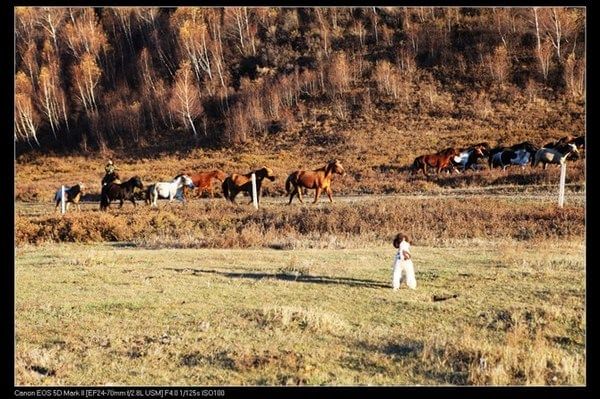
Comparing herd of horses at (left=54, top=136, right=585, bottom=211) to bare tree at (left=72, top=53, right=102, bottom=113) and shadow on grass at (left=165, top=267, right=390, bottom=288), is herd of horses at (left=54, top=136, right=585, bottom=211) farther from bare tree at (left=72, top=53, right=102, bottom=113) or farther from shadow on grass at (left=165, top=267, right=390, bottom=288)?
bare tree at (left=72, top=53, right=102, bottom=113)

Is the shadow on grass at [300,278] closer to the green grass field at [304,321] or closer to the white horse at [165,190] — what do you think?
the green grass field at [304,321]

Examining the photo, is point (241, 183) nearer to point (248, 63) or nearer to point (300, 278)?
point (300, 278)

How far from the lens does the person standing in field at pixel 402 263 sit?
1082 cm

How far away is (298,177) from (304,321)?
17.1 m

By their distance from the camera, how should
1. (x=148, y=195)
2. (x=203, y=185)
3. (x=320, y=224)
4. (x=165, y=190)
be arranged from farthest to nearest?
(x=203, y=185)
(x=148, y=195)
(x=165, y=190)
(x=320, y=224)

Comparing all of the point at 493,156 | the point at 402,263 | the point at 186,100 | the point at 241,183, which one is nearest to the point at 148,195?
the point at 241,183

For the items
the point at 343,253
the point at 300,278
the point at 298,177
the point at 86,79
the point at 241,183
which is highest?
the point at 86,79

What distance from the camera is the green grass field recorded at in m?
7.52

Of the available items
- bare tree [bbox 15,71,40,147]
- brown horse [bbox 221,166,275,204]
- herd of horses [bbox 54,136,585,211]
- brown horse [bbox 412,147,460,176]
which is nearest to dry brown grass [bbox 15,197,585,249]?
herd of horses [bbox 54,136,585,211]

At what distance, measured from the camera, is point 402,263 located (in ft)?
36.0

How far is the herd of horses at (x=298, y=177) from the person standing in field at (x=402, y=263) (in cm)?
1422

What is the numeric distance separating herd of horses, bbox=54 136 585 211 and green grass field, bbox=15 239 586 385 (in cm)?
1176

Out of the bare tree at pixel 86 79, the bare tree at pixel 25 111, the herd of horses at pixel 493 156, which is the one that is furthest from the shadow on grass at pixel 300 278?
the bare tree at pixel 86 79

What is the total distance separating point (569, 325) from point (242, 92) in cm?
6335
